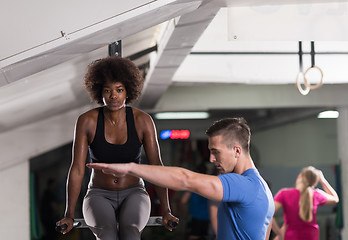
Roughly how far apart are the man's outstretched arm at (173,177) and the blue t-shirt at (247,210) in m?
0.13

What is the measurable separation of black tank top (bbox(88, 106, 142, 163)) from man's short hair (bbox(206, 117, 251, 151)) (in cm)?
38

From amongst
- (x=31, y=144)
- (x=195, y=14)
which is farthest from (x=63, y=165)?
(x=195, y=14)

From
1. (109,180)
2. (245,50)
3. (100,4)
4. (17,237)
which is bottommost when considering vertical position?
(17,237)

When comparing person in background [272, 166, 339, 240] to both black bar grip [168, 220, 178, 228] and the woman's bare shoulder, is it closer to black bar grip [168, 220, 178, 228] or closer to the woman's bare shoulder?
black bar grip [168, 220, 178, 228]

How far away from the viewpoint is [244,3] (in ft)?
10.1

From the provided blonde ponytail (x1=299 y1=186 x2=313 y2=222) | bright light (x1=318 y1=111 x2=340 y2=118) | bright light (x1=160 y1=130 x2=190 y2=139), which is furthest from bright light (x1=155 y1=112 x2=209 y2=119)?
blonde ponytail (x1=299 y1=186 x2=313 y2=222)

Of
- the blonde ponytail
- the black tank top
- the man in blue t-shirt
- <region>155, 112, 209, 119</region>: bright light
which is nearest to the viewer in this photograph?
the man in blue t-shirt

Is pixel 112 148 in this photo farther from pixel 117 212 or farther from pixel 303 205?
pixel 303 205

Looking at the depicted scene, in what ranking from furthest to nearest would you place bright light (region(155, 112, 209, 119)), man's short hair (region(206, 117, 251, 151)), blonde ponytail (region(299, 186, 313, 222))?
bright light (region(155, 112, 209, 119)), blonde ponytail (region(299, 186, 313, 222)), man's short hair (region(206, 117, 251, 151))

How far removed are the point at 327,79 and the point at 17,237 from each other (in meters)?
5.65

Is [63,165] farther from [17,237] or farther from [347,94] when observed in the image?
[347,94]

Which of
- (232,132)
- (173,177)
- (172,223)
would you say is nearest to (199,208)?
(172,223)

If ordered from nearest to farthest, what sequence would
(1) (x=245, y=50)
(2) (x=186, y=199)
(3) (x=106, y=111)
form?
1. (3) (x=106, y=111)
2. (1) (x=245, y=50)
3. (2) (x=186, y=199)

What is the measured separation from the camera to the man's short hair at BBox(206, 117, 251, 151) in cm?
256
